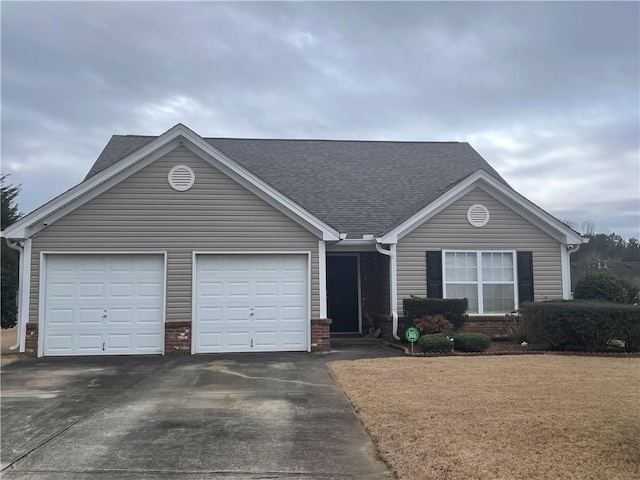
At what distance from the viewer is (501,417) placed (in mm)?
6812

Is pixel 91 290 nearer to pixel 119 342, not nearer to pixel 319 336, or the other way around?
pixel 119 342

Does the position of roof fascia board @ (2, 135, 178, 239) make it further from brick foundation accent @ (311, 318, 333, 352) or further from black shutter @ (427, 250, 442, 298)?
black shutter @ (427, 250, 442, 298)

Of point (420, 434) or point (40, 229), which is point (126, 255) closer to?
point (40, 229)

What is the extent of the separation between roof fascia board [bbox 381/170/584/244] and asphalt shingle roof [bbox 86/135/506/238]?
1.03ft

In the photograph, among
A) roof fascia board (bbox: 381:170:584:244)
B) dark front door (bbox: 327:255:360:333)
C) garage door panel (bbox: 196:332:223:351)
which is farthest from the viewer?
dark front door (bbox: 327:255:360:333)

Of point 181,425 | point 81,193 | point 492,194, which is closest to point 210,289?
point 81,193

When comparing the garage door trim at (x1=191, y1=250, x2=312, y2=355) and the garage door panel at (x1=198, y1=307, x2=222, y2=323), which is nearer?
the garage door trim at (x1=191, y1=250, x2=312, y2=355)

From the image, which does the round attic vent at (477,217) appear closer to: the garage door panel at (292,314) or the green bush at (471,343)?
the green bush at (471,343)

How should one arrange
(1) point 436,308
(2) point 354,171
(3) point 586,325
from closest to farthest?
(3) point 586,325, (1) point 436,308, (2) point 354,171

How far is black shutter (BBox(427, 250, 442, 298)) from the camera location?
1480 cm

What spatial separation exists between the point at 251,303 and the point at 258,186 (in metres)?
2.81

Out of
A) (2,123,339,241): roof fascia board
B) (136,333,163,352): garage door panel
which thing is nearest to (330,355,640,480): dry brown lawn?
(2,123,339,241): roof fascia board

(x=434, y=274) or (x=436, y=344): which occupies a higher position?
(x=434, y=274)

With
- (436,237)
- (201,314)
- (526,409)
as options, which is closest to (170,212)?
(201,314)
